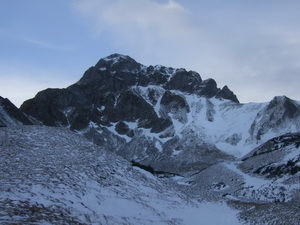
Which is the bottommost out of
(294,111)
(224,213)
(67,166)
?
(224,213)

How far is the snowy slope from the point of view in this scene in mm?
15625

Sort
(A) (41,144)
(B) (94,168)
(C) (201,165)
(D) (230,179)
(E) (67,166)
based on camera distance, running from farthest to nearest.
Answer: (C) (201,165) < (D) (230,179) < (A) (41,144) < (B) (94,168) < (E) (67,166)

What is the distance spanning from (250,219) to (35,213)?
1490 centimetres

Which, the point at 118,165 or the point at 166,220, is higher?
the point at 118,165

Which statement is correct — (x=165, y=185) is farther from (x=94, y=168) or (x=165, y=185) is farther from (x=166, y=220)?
(x=166, y=220)

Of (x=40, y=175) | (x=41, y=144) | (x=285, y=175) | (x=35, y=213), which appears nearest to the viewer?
(x=35, y=213)

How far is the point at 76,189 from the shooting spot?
19.2 metres

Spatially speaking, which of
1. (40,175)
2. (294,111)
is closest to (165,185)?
(40,175)

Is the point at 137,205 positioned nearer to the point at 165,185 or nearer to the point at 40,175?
the point at 40,175

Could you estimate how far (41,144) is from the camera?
87.3ft

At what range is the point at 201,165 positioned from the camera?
566 ft

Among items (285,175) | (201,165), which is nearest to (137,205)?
(285,175)

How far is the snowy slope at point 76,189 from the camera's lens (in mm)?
15625

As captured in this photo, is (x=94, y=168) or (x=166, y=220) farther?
(x=94, y=168)
